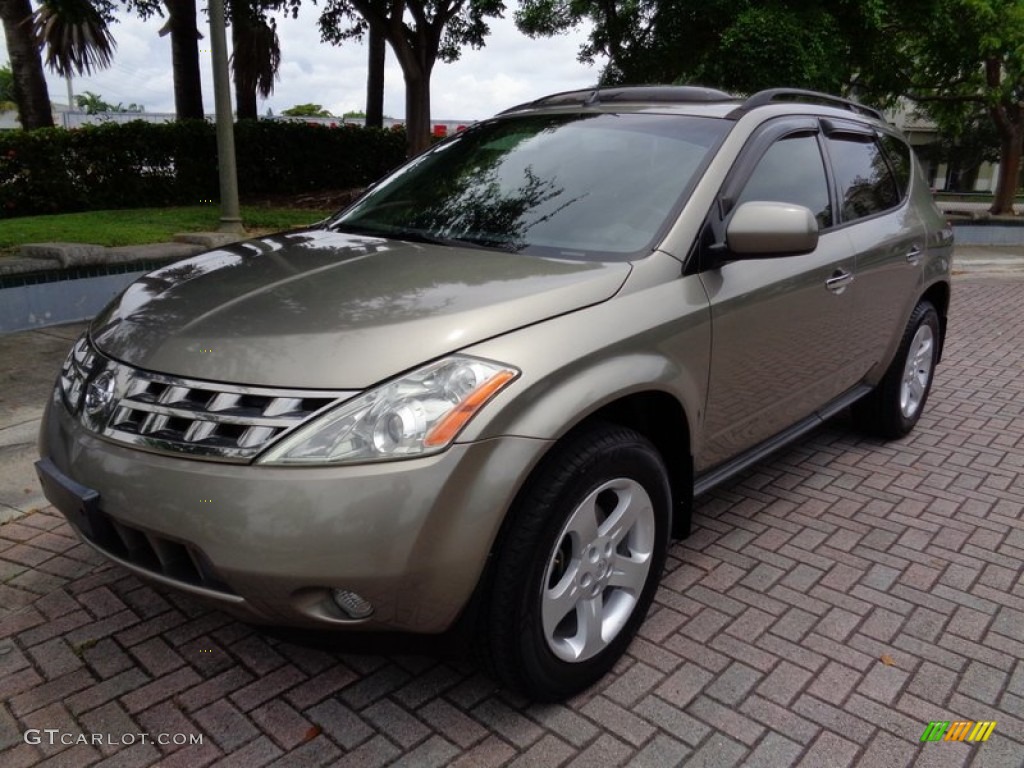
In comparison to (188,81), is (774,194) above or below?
below

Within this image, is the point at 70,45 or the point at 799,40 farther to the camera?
the point at 70,45

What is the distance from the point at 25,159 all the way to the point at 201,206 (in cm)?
244

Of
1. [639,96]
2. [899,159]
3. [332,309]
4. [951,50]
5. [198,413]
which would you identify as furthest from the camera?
[951,50]

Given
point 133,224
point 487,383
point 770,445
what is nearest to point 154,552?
point 487,383

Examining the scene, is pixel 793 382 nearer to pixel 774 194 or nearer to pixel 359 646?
pixel 774 194

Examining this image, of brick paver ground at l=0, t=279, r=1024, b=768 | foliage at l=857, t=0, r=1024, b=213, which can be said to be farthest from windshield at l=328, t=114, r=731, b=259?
foliage at l=857, t=0, r=1024, b=213

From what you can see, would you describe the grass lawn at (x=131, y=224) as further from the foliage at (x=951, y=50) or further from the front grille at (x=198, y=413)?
the foliage at (x=951, y=50)

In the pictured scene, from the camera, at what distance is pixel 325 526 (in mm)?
1959

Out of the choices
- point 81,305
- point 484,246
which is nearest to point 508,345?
point 484,246

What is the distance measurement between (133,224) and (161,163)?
386 centimetres

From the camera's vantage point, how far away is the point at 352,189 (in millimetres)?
16438

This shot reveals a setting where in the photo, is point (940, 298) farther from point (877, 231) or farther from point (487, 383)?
point (487, 383)

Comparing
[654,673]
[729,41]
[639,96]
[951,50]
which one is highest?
[951,50]

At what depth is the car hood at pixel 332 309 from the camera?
2.12m
